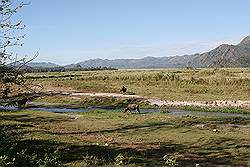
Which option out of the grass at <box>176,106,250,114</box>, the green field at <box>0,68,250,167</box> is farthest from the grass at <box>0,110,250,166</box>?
the grass at <box>176,106,250,114</box>

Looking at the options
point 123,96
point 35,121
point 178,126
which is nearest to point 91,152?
point 178,126

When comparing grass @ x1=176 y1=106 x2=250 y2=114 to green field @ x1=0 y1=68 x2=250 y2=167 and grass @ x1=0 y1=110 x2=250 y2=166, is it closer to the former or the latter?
green field @ x1=0 y1=68 x2=250 y2=167

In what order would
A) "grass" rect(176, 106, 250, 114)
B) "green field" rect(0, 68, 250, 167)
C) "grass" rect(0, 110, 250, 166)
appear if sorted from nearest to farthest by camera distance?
1. "green field" rect(0, 68, 250, 167)
2. "grass" rect(0, 110, 250, 166)
3. "grass" rect(176, 106, 250, 114)

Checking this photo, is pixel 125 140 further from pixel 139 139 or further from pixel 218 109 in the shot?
pixel 218 109

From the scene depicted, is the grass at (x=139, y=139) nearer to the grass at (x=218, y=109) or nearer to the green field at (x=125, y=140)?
the green field at (x=125, y=140)

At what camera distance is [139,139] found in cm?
2881

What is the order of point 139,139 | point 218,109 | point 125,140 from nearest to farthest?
1. point 125,140
2. point 139,139
3. point 218,109

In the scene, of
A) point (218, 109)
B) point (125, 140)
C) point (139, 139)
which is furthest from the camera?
point (218, 109)

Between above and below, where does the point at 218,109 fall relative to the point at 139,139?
below

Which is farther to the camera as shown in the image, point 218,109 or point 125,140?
point 218,109

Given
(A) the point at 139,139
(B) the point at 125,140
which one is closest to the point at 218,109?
(A) the point at 139,139

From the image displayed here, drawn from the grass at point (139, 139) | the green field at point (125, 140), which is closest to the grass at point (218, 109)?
the green field at point (125, 140)

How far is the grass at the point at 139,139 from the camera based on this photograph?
21062mm

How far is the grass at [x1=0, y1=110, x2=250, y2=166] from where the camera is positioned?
21062 mm
